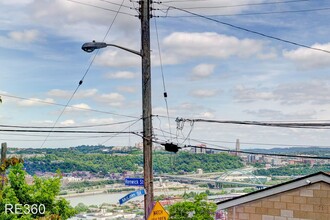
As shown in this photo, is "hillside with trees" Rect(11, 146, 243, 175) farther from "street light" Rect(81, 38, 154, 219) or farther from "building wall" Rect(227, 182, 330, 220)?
"street light" Rect(81, 38, 154, 219)

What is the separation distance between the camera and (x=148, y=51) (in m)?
12.3

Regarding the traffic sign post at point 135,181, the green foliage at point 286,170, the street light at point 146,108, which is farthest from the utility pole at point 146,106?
the green foliage at point 286,170

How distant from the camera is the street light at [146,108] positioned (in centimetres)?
1184

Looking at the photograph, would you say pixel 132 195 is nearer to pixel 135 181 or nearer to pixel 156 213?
pixel 135 181

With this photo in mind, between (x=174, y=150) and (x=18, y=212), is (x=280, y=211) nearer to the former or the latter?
(x=174, y=150)

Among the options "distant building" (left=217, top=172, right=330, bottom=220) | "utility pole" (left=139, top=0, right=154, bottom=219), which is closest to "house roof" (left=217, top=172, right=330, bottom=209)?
"distant building" (left=217, top=172, right=330, bottom=220)

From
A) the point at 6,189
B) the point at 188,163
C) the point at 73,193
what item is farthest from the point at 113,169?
the point at 73,193

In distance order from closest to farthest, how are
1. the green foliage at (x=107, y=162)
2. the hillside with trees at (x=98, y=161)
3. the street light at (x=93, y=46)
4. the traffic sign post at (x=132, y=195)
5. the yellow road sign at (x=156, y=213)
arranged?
the yellow road sign at (x=156, y=213) < the traffic sign post at (x=132, y=195) < the street light at (x=93, y=46) < the hillside with trees at (x=98, y=161) < the green foliage at (x=107, y=162)

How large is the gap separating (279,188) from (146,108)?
4498 millimetres

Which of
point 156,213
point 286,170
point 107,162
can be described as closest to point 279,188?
point 156,213

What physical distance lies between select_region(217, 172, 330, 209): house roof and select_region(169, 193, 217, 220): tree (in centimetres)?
986

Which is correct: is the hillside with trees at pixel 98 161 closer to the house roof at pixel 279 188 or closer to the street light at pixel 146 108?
the house roof at pixel 279 188

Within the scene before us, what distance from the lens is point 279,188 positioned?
43.1 feet

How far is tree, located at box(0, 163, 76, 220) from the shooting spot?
20312mm
